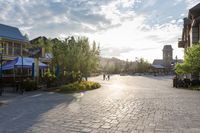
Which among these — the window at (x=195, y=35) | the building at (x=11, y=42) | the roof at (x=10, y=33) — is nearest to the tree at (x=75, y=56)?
the building at (x=11, y=42)

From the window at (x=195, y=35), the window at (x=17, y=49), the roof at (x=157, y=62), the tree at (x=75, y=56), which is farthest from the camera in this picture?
the roof at (x=157, y=62)

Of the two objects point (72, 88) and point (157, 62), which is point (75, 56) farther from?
point (157, 62)

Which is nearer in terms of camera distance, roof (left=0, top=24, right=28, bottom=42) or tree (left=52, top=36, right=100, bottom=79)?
tree (left=52, top=36, right=100, bottom=79)

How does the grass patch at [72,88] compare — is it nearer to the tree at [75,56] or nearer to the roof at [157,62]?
the tree at [75,56]

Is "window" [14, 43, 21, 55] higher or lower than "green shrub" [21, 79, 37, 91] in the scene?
higher

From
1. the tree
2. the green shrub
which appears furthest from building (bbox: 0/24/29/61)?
the green shrub

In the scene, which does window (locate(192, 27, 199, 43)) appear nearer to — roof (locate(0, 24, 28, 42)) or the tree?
the tree

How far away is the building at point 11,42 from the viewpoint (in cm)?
3306

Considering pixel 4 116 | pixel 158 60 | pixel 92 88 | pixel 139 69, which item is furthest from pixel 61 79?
pixel 158 60

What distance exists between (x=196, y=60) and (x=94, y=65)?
11259mm

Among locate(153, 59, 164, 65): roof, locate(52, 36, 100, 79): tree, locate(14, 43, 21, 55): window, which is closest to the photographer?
locate(52, 36, 100, 79): tree

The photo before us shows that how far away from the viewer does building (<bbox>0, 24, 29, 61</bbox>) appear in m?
33.1

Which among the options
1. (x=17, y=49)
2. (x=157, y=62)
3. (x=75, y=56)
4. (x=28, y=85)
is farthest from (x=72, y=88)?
(x=157, y=62)

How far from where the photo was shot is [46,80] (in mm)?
25594
